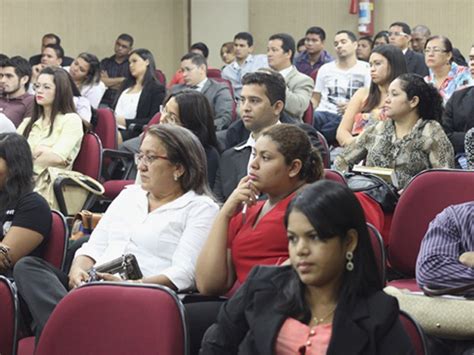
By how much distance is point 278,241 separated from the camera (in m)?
3.10

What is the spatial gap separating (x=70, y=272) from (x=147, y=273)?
326mm

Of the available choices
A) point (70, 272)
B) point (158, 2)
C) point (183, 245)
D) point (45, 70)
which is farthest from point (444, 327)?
point (158, 2)

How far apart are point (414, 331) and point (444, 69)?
4222 mm

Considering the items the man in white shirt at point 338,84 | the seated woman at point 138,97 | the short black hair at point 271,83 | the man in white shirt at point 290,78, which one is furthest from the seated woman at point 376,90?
the seated woman at point 138,97

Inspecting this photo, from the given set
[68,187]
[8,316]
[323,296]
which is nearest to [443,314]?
[323,296]

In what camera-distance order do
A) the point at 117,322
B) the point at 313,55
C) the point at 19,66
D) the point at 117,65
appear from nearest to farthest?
the point at 117,322 → the point at 19,66 → the point at 313,55 → the point at 117,65

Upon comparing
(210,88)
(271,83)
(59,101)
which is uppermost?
(271,83)

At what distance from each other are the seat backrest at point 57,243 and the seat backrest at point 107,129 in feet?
9.34

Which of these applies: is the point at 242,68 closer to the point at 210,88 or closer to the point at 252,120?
the point at 210,88

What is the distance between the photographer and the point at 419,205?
369 cm

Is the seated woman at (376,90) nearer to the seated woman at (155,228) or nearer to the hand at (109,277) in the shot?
the seated woman at (155,228)

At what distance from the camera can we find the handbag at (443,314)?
281cm

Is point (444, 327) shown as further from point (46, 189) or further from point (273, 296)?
point (46, 189)

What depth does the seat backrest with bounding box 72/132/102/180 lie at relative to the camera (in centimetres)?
586
